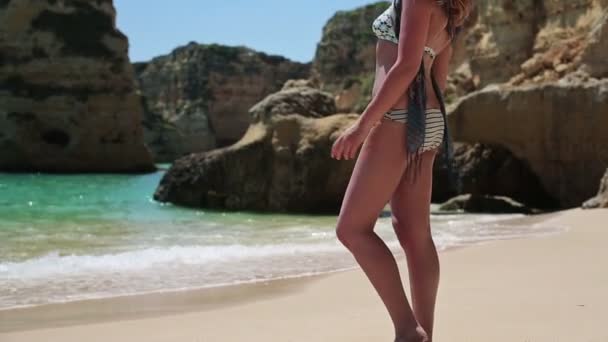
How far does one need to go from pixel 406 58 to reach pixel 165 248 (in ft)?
19.5

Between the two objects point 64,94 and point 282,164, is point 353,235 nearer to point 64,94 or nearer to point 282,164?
point 282,164

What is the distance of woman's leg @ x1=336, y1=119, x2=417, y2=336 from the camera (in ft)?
8.63

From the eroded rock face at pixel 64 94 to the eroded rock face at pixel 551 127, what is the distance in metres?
33.3

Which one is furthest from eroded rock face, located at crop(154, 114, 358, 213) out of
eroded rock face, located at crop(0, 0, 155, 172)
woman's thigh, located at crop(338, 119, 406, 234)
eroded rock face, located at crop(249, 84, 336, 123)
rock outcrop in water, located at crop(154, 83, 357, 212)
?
eroded rock face, located at crop(0, 0, 155, 172)

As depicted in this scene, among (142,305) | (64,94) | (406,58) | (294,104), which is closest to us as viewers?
(406,58)

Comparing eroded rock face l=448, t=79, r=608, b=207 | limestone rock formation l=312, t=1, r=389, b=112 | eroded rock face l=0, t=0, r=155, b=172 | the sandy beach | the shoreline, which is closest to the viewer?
the sandy beach

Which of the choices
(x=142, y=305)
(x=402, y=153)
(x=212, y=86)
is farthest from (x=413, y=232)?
(x=212, y=86)

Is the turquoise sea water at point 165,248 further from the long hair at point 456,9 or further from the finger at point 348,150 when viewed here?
the long hair at point 456,9

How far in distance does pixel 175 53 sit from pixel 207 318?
88.1 m

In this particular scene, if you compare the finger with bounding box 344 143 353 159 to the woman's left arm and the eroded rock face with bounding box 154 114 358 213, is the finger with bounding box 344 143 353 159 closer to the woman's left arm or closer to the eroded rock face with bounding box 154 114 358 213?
the woman's left arm

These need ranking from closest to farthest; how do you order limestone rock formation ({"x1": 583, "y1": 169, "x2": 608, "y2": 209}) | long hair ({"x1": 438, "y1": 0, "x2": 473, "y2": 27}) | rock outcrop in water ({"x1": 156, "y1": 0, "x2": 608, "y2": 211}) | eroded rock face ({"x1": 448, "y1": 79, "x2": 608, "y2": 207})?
long hair ({"x1": 438, "y1": 0, "x2": 473, "y2": 27})
limestone rock formation ({"x1": 583, "y1": 169, "x2": 608, "y2": 209})
eroded rock face ({"x1": 448, "y1": 79, "x2": 608, "y2": 207})
rock outcrop in water ({"x1": 156, "y1": 0, "x2": 608, "y2": 211})

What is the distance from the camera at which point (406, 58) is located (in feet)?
8.43

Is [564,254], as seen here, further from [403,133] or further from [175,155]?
[175,155]

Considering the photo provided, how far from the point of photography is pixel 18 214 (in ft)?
46.0
